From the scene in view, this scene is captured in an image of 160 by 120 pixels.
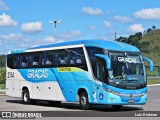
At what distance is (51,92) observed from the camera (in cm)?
2272

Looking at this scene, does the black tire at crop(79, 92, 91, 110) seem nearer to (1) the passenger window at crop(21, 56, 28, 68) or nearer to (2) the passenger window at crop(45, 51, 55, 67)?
(2) the passenger window at crop(45, 51, 55, 67)

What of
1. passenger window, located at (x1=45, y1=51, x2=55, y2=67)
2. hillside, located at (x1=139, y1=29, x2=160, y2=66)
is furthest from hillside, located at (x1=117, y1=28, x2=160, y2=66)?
passenger window, located at (x1=45, y1=51, x2=55, y2=67)

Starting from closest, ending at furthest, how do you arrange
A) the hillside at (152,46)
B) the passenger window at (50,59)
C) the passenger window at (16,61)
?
1. the passenger window at (50,59)
2. the passenger window at (16,61)
3. the hillside at (152,46)

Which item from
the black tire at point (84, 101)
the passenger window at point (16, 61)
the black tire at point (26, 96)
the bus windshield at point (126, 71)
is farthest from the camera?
the passenger window at point (16, 61)

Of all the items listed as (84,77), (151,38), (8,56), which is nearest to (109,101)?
(84,77)

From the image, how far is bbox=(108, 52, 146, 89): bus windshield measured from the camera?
61.0 ft

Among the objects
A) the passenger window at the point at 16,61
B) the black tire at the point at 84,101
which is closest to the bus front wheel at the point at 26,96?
the passenger window at the point at 16,61

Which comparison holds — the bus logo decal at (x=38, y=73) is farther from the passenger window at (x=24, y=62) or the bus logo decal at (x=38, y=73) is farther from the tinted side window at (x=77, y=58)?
the tinted side window at (x=77, y=58)

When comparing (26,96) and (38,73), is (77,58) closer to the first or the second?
(38,73)

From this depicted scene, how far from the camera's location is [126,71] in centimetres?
1886

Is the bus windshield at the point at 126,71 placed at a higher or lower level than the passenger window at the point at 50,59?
lower

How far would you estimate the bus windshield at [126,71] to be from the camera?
18.6 metres

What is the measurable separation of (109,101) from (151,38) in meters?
149

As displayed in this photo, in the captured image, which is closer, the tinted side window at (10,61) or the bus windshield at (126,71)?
the bus windshield at (126,71)
